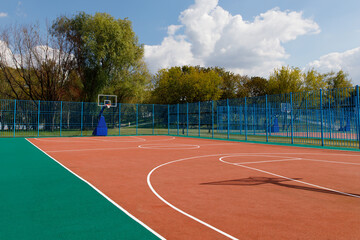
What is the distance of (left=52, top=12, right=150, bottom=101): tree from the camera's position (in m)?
31.1

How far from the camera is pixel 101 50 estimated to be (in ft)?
101

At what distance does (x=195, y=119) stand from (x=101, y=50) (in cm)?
1480

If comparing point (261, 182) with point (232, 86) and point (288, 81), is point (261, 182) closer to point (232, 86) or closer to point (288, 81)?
point (288, 81)

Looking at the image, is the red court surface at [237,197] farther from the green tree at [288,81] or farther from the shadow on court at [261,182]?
the green tree at [288,81]

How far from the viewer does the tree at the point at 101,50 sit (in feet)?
102

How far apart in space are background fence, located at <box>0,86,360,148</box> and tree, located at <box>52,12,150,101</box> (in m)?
5.72

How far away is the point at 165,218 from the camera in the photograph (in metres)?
3.87

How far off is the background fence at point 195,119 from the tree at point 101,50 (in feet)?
18.8

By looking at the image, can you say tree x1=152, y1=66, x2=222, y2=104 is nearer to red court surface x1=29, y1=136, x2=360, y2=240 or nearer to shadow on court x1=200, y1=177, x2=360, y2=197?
red court surface x1=29, y1=136, x2=360, y2=240

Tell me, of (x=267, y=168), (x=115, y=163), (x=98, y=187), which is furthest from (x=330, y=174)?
(x=115, y=163)

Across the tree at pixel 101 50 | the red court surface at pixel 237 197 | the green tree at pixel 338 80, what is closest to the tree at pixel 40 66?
the tree at pixel 101 50

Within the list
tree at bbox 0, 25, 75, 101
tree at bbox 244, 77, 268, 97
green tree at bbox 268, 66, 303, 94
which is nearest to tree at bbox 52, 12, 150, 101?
tree at bbox 0, 25, 75, 101

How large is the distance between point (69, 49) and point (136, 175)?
99.4ft

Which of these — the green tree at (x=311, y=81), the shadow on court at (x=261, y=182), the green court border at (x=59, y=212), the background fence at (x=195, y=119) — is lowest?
the green court border at (x=59, y=212)
